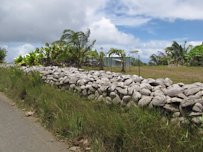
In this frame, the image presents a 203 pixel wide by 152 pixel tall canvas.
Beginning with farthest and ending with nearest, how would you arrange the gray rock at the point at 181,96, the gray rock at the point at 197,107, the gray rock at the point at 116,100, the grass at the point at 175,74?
the grass at the point at 175,74
the gray rock at the point at 116,100
the gray rock at the point at 181,96
the gray rock at the point at 197,107

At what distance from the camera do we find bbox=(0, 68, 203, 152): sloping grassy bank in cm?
550

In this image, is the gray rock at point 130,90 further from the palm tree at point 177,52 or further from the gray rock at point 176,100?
the palm tree at point 177,52

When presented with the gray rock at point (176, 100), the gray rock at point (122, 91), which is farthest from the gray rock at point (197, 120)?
the gray rock at point (122, 91)

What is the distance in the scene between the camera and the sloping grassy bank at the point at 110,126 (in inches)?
217

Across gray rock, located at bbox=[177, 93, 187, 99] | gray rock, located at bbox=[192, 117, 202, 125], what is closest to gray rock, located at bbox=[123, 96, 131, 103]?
gray rock, located at bbox=[177, 93, 187, 99]

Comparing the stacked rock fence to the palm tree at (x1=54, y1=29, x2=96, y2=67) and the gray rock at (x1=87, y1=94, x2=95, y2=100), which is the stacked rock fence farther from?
the palm tree at (x1=54, y1=29, x2=96, y2=67)

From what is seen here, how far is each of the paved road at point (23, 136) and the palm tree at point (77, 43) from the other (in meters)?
9.47

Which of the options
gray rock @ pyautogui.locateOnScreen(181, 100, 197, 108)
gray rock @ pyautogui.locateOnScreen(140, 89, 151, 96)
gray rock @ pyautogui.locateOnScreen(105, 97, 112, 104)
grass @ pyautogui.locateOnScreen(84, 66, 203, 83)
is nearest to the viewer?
gray rock @ pyautogui.locateOnScreen(181, 100, 197, 108)

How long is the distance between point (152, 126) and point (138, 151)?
40 cm

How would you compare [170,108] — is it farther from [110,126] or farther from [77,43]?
[77,43]

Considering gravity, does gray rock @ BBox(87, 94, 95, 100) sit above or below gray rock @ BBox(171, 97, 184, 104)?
below

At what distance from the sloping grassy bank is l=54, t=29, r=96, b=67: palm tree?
9412mm

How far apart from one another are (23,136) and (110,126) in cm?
231

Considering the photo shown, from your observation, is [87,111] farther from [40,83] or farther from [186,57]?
[186,57]
